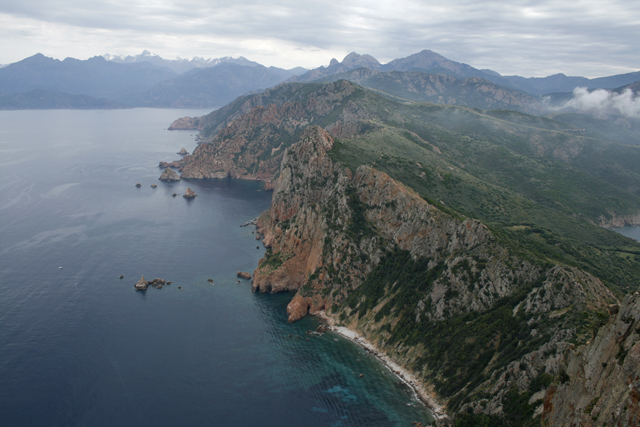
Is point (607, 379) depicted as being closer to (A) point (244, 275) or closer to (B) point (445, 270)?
(B) point (445, 270)

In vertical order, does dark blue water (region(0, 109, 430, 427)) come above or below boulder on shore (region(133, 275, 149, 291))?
below

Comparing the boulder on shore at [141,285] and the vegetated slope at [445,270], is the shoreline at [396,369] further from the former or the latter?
the boulder on shore at [141,285]

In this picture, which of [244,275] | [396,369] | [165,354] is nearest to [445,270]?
[396,369]

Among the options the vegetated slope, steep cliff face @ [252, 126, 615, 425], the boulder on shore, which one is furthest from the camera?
the boulder on shore

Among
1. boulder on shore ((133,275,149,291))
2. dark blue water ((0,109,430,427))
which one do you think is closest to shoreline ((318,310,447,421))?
dark blue water ((0,109,430,427))

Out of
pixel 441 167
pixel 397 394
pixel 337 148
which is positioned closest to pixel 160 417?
pixel 397 394

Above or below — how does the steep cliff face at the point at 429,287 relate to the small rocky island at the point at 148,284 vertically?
above

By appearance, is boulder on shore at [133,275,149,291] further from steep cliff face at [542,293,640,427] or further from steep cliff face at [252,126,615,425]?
steep cliff face at [542,293,640,427]

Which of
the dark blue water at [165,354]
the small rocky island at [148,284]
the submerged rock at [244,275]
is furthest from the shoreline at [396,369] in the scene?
the small rocky island at [148,284]
